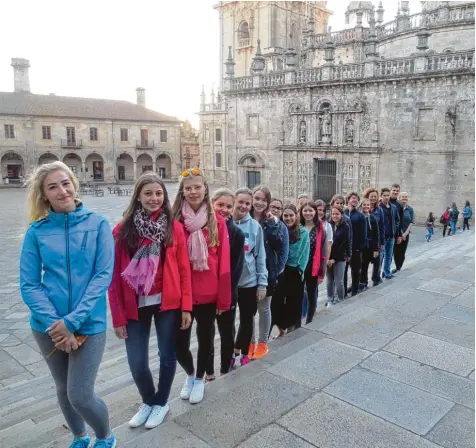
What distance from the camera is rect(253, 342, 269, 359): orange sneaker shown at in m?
4.36

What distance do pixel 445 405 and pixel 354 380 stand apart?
0.69 m

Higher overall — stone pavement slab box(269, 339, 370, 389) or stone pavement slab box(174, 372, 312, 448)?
stone pavement slab box(174, 372, 312, 448)

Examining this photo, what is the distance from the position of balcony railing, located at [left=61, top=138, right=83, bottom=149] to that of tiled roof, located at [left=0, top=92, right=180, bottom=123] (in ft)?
7.34

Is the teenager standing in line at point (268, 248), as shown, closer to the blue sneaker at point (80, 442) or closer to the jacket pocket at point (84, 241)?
the blue sneaker at point (80, 442)

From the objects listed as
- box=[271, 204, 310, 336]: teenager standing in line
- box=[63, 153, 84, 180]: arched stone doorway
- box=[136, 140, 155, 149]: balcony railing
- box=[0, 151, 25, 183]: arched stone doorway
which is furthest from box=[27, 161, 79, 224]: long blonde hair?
box=[136, 140, 155, 149]: balcony railing

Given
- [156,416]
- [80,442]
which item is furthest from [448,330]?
[80,442]

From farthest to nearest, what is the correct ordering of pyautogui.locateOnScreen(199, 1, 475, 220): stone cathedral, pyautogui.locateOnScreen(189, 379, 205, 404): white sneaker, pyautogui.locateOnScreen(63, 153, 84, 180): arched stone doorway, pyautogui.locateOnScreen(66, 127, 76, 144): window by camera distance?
pyautogui.locateOnScreen(63, 153, 84, 180): arched stone doorway → pyautogui.locateOnScreen(66, 127, 76, 144): window → pyautogui.locateOnScreen(199, 1, 475, 220): stone cathedral → pyautogui.locateOnScreen(189, 379, 205, 404): white sneaker

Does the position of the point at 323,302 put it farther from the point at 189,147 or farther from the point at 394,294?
the point at 189,147

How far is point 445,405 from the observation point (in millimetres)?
3279

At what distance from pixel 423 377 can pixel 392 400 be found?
558 mm

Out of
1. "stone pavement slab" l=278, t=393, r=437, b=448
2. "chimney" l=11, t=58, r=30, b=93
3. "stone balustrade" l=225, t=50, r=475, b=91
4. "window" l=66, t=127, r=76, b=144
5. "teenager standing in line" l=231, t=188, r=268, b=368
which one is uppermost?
"chimney" l=11, t=58, r=30, b=93

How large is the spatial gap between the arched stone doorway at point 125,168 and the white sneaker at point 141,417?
145 feet

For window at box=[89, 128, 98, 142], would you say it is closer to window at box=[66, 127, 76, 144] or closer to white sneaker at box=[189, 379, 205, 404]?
window at box=[66, 127, 76, 144]

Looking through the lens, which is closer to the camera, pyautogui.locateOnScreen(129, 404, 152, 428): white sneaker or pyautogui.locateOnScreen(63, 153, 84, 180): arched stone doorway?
pyautogui.locateOnScreen(129, 404, 152, 428): white sneaker
